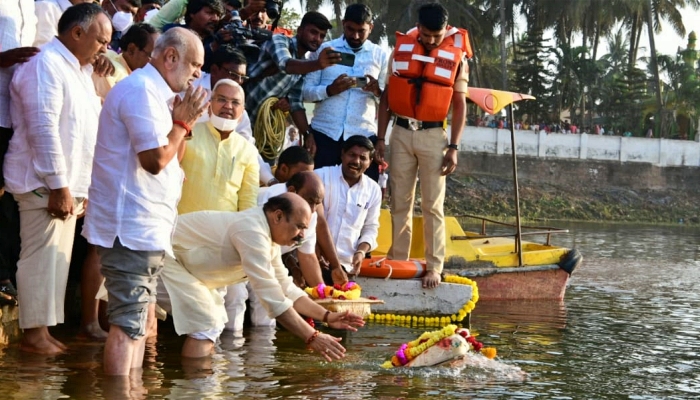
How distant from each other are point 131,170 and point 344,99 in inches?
181

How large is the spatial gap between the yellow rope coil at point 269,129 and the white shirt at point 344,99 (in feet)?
1.25

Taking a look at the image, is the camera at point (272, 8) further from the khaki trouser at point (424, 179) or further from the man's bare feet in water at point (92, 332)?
the man's bare feet in water at point (92, 332)

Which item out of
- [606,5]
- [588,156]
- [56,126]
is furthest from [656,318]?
[606,5]

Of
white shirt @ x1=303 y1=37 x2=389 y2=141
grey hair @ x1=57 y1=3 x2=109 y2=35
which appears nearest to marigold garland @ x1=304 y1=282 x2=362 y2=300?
white shirt @ x1=303 y1=37 x2=389 y2=141

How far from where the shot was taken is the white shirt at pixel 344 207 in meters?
10.0

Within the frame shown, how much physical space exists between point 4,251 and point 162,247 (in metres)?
1.93

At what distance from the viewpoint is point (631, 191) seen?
138ft

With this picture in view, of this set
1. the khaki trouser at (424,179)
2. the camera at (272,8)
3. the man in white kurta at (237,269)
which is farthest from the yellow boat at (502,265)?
the man in white kurta at (237,269)

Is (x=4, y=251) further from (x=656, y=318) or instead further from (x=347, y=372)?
(x=656, y=318)

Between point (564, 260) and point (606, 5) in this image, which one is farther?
point (606, 5)

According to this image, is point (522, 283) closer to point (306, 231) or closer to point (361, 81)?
point (361, 81)

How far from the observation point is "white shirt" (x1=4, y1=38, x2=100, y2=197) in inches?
279

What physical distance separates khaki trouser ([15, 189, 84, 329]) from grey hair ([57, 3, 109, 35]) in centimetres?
105

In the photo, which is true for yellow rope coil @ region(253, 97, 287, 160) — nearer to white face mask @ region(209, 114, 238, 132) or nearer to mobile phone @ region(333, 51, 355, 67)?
mobile phone @ region(333, 51, 355, 67)
